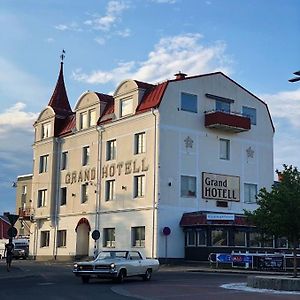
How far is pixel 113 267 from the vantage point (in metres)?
25.0

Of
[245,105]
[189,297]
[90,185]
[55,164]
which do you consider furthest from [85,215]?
[189,297]

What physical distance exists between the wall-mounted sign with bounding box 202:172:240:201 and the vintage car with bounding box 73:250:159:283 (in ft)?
70.8

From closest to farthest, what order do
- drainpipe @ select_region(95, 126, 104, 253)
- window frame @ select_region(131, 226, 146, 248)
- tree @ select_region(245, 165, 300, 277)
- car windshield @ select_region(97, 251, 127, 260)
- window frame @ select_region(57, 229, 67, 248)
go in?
1. tree @ select_region(245, 165, 300, 277)
2. car windshield @ select_region(97, 251, 127, 260)
3. window frame @ select_region(131, 226, 146, 248)
4. drainpipe @ select_region(95, 126, 104, 253)
5. window frame @ select_region(57, 229, 67, 248)

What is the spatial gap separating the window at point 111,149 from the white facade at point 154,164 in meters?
0.09

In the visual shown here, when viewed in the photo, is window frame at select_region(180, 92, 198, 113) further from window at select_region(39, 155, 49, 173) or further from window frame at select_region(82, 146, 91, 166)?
window at select_region(39, 155, 49, 173)

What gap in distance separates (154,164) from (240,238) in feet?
27.9

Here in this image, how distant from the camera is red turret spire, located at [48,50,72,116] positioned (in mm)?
60500

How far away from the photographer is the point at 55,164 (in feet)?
191

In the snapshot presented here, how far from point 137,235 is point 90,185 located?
7.89 meters

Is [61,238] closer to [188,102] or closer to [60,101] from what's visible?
[60,101]

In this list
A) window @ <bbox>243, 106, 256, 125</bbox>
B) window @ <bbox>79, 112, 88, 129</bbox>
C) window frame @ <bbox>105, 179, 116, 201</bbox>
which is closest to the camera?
window frame @ <bbox>105, 179, 116, 201</bbox>

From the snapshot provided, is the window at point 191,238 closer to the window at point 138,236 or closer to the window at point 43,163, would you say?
the window at point 138,236

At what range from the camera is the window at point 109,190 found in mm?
50844

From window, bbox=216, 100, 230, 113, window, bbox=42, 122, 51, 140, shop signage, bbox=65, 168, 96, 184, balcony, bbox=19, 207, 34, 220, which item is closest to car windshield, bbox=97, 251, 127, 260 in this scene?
window, bbox=216, 100, 230, 113
